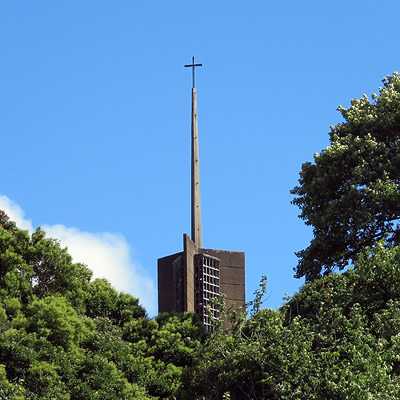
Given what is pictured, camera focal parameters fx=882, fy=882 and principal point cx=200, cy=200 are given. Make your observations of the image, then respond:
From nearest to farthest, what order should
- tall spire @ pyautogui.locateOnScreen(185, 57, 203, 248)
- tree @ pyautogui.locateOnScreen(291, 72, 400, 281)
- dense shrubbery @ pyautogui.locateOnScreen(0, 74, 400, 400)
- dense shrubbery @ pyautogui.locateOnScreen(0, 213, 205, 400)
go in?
dense shrubbery @ pyautogui.locateOnScreen(0, 74, 400, 400), dense shrubbery @ pyautogui.locateOnScreen(0, 213, 205, 400), tree @ pyautogui.locateOnScreen(291, 72, 400, 281), tall spire @ pyautogui.locateOnScreen(185, 57, 203, 248)

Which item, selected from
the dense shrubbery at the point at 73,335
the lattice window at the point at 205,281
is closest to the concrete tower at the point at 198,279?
the lattice window at the point at 205,281

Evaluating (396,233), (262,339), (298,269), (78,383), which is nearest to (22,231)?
(78,383)

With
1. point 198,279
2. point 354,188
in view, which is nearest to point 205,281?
point 198,279

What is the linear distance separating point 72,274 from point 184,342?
3765mm

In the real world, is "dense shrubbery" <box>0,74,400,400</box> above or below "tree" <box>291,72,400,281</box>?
below

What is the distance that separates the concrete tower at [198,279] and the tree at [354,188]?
220 cm

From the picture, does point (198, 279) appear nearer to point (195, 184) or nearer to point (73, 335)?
point (73, 335)

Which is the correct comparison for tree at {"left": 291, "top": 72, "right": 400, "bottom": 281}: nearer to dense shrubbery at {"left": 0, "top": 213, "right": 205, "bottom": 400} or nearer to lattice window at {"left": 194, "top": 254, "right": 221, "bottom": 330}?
lattice window at {"left": 194, "top": 254, "right": 221, "bottom": 330}

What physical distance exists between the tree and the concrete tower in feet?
7.23

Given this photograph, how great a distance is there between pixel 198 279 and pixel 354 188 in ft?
19.2

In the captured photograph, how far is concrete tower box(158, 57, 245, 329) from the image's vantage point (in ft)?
92.9

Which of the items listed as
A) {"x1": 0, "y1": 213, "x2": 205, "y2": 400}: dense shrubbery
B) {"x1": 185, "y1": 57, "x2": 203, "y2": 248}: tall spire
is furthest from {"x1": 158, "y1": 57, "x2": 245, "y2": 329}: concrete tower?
{"x1": 185, "y1": 57, "x2": 203, "y2": 248}: tall spire

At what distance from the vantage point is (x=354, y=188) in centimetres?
2816

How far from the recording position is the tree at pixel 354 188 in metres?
28.3
